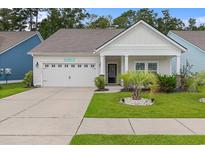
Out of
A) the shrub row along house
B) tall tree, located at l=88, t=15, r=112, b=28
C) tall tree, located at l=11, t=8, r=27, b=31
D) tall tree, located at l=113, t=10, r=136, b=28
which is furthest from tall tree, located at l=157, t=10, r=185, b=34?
the shrub row along house

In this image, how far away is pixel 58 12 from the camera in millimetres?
44250

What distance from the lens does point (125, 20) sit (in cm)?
5106

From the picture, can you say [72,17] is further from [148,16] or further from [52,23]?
[148,16]

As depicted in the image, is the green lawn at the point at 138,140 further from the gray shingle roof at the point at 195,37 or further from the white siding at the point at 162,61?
the gray shingle roof at the point at 195,37

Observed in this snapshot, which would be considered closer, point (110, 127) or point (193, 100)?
point (110, 127)

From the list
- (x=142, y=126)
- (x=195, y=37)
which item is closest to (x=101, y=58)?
(x=195, y=37)

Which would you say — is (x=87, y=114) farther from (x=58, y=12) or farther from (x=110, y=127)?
(x=58, y=12)

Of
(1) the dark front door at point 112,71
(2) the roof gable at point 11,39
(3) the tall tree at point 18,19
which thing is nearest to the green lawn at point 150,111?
(1) the dark front door at point 112,71

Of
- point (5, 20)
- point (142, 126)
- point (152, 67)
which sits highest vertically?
point (5, 20)

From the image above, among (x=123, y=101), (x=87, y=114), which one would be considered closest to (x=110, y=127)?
(x=87, y=114)

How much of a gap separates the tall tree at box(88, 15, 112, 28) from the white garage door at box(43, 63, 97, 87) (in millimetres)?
23364

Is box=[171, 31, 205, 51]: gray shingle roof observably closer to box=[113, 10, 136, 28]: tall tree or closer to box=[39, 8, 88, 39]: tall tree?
box=[39, 8, 88, 39]: tall tree

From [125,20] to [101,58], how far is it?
29.5 metres
